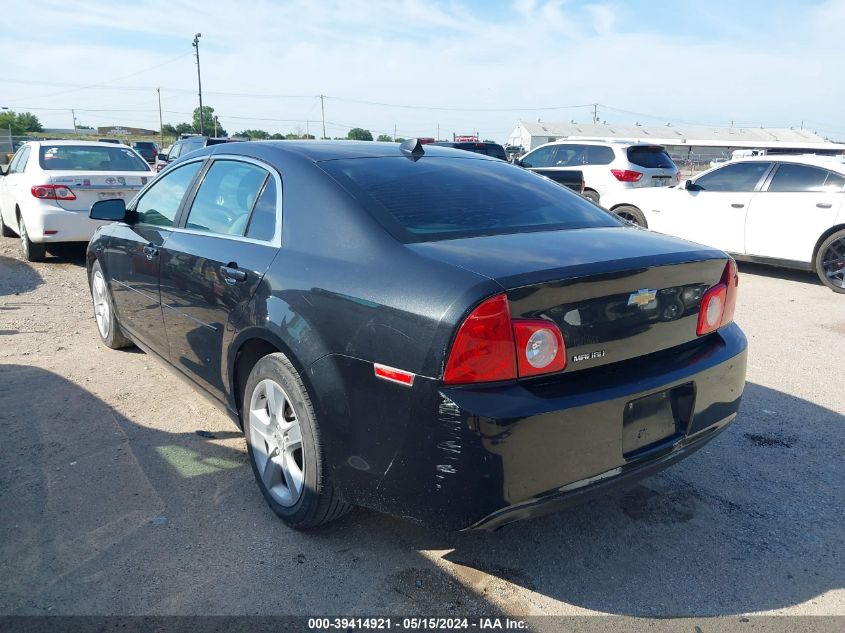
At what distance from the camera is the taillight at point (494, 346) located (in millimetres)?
2207

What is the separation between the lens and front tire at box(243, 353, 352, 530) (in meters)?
2.72

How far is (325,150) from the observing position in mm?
3404

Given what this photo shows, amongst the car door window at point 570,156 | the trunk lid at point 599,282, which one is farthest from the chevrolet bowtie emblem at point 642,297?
the car door window at point 570,156

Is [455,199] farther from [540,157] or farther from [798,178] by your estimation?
[540,157]

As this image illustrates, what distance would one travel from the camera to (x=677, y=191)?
9664 mm

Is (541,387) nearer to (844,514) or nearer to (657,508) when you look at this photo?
(657,508)

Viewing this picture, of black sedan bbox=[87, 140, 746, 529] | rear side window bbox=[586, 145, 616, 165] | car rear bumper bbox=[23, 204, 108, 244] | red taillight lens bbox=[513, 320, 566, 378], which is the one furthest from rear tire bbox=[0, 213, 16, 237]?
red taillight lens bbox=[513, 320, 566, 378]

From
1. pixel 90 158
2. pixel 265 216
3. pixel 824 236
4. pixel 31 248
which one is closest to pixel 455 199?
pixel 265 216

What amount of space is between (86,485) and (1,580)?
0.73 metres

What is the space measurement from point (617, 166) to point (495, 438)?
1058 centimetres

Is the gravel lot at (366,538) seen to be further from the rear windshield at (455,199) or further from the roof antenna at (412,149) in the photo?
the roof antenna at (412,149)

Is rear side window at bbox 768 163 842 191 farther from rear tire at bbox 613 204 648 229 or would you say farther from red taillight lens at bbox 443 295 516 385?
red taillight lens at bbox 443 295 516 385

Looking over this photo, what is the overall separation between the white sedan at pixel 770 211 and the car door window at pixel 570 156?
3053 mm

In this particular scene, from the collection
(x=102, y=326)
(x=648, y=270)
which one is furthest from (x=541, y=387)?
(x=102, y=326)
